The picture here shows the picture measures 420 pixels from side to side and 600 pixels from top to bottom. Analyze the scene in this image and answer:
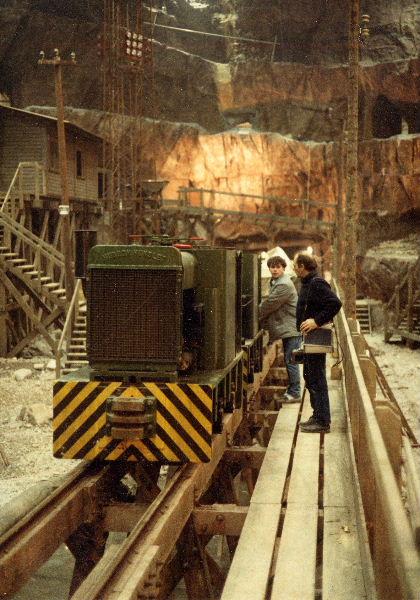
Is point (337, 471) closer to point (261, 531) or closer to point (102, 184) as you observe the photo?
point (261, 531)

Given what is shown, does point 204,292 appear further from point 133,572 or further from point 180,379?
point 133,572

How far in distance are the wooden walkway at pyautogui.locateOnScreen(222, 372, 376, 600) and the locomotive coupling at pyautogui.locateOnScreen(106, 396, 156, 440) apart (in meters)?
1.11

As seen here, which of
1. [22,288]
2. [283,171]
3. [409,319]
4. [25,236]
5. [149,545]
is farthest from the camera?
[283,171]

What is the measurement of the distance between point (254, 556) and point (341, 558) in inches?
21.8

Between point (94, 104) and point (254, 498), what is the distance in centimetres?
3867

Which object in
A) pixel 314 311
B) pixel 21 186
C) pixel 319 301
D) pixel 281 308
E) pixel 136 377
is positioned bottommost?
pixel 136 377

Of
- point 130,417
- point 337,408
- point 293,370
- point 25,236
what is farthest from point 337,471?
point 25,236

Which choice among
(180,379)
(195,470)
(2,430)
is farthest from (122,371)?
(2,430)

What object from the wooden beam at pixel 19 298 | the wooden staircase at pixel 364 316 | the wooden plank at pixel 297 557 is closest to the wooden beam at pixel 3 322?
the wooden beam at pixel 19 298

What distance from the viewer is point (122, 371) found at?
6531mm

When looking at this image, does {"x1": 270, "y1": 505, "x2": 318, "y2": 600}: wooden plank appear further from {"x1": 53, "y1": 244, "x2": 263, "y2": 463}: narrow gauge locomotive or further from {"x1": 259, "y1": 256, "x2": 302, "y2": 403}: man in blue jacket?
{"x1": 259, "y1": 256, "x2": 302, "y2": 403}: man in blue jacket

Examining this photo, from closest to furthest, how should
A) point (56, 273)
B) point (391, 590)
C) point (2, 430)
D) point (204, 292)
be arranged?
point (391, 590)
point (204, 292)
point (2, 430)
point (56, 273)

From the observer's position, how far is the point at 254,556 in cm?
463

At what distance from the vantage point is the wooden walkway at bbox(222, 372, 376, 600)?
13.8 feet
